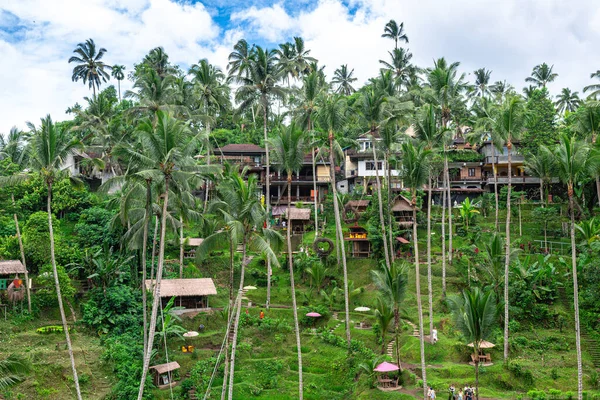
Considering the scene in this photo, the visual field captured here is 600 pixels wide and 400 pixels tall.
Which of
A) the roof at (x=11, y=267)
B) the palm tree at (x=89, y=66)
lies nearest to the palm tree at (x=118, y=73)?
the palm tree at (x=89, y=66)

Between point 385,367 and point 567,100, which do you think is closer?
point 385,367

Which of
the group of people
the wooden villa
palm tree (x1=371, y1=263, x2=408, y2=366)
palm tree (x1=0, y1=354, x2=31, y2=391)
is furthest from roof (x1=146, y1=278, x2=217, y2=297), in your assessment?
palm tree (x1=0, y1=354, x2=31, y2=391)

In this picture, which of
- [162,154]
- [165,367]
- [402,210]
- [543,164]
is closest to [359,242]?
[402,210]

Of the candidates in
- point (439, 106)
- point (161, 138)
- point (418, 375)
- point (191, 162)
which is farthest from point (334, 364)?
point (439, 106)

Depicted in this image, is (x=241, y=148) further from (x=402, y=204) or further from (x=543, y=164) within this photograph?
(x=543, y=164)

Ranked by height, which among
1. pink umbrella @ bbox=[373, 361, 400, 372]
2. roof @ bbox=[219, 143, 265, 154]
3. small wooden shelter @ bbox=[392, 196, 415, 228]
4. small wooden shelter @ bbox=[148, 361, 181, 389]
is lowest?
small wooden shelter @ bbox=[148, 361, 181, 389]

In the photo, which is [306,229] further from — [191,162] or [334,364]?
[191,162]

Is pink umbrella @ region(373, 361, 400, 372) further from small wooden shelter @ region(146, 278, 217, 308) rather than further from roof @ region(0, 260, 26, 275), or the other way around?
roof @ region(0, 260, 26, 275)
